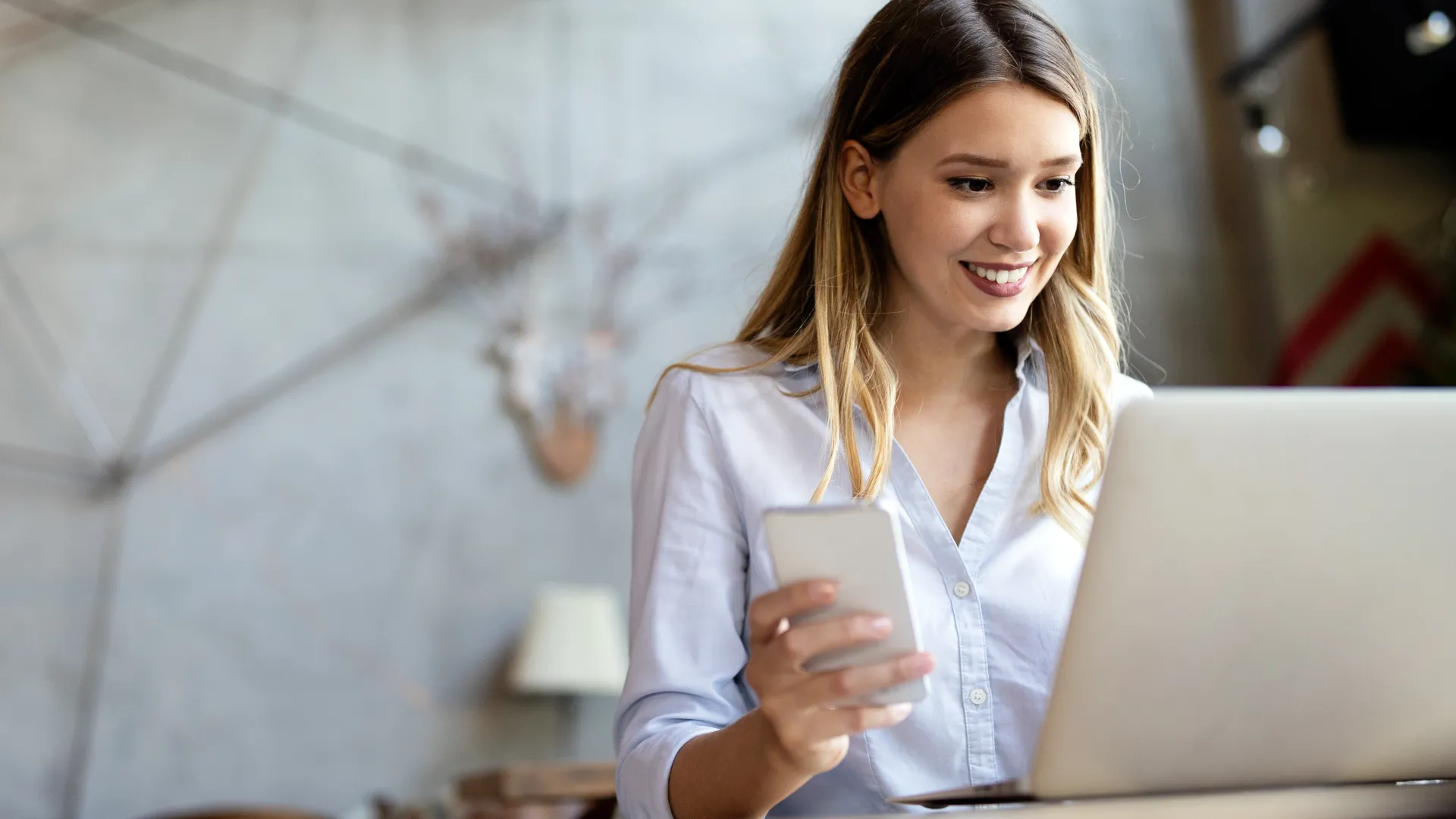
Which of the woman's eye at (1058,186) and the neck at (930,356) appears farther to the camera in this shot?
the neck at (930,356)

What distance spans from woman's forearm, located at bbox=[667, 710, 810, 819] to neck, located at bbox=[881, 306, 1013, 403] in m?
0.53

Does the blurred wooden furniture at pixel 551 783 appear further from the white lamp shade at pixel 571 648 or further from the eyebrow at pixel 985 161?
the eyebrow at pixel 985 161

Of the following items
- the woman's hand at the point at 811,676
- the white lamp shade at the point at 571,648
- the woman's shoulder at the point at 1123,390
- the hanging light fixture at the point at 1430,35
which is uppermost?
the hanging light fixture at the point at 1430,35

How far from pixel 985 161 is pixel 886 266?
215 mm

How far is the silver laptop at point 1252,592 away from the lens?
78cm

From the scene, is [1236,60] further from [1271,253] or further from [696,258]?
[696,258]

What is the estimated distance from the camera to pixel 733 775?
1.01 m

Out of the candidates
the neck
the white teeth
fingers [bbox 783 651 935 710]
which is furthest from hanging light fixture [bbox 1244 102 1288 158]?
fingers [bbox 783 651 935 710]

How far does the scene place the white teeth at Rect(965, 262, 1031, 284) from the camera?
1.32m

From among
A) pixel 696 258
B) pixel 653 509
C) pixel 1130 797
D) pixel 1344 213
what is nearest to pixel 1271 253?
pixel 1344 213

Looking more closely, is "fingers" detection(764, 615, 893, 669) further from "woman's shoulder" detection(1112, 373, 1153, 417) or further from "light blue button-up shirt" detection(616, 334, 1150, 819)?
"woman's shoulder" detection(1112, 373, 1153, 417)

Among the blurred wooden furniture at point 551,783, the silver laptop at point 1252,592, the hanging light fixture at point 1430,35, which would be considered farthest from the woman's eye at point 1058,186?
the hanging light fixture at point 1430,35

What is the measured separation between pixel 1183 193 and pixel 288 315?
3236mm

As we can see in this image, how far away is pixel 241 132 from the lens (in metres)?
4.43
